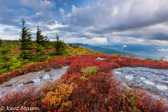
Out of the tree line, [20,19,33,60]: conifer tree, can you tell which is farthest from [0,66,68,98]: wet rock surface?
[20,19,33,60]: conifer tree

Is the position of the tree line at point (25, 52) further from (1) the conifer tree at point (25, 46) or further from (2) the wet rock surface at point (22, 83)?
(2) the wet rock surface at point (22, 83)

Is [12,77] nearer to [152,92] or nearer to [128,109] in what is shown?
[128,109]

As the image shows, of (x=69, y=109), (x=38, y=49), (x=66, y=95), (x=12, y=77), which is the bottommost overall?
(x=12, y=77)

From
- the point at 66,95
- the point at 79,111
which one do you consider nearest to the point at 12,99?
the point at 66,95

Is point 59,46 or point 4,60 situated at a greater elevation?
point 59,46

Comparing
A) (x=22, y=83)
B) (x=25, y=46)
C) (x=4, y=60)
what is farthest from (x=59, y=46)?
(x=22, y=83)

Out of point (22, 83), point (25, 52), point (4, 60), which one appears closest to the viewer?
point (22, 83)

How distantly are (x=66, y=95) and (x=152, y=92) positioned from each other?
4620 mm

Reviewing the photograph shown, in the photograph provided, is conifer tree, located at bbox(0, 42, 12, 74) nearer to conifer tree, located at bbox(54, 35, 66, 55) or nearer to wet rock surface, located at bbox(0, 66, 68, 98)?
wet rock surface, located at bbox(0, 66, 68, 98)

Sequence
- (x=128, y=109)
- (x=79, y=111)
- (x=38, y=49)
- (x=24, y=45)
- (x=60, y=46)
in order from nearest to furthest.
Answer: (x=79, y=111), (x=128, y=109), (x=24, y=45), (x=38, y=49), (x=60, y=46)

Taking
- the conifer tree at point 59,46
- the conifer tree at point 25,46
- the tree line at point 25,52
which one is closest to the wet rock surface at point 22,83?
the tree line at point 25,52

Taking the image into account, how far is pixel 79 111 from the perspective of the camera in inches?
99.3

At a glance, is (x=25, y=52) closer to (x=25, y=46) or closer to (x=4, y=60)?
(x=25, y=46)

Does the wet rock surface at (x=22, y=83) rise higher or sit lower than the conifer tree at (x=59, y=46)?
lower
